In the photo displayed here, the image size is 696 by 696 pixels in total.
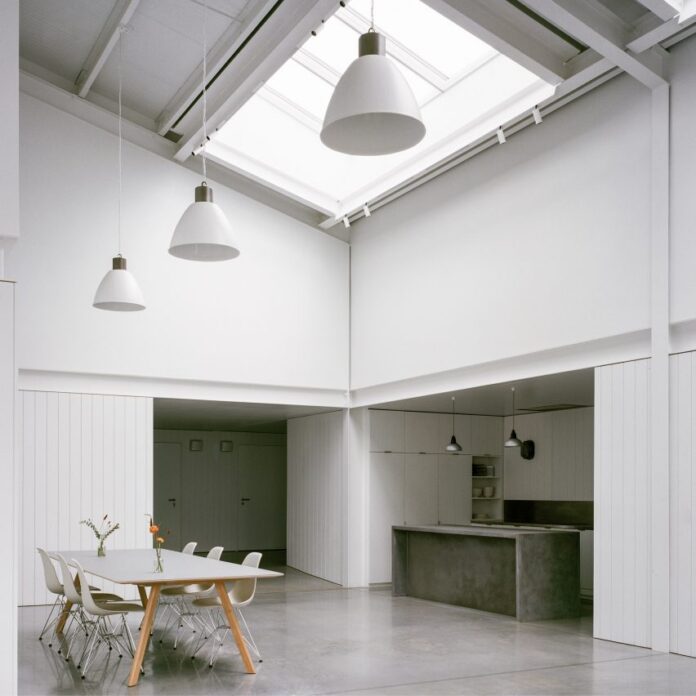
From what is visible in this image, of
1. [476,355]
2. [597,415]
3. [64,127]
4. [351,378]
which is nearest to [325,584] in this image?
[351,378]

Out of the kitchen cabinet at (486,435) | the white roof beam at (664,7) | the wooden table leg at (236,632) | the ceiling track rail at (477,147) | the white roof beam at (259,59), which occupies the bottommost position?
the wooden table leg at (236,632)

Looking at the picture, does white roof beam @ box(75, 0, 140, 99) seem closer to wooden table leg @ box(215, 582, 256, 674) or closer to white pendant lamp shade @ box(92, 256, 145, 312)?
white pendant lamp shade @ box(92, 256, 145, 312)

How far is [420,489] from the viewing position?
13.3 metres

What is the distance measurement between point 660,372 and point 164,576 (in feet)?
15.4

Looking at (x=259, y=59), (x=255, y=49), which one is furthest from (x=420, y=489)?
(x=255, y=49)

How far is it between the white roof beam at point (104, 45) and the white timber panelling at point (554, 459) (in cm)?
845

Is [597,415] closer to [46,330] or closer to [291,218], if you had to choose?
[291,218]

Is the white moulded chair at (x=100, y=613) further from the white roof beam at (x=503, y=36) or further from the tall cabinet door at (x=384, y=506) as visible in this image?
the white roof beam at (x=503, y=36)

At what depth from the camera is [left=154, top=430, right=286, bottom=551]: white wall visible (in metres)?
18.1

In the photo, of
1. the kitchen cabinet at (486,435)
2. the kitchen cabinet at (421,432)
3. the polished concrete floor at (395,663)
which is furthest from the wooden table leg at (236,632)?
the kitchen cabinet at (486,435)

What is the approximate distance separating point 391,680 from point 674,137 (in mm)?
5372

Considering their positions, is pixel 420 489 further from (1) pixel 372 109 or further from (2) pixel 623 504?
(1) pixel 372 109

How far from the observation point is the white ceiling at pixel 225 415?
12.7 meters

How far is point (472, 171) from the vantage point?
405 inches
